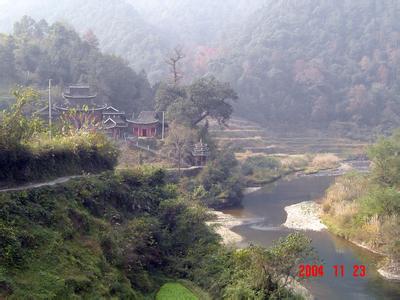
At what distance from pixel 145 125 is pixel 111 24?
73.9 m

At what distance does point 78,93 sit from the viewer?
5231 centimetres

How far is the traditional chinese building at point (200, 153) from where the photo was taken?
1918 inches

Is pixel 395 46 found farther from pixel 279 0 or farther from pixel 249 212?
pixel 249 212

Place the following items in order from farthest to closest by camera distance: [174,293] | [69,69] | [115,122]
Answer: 1. [69,69]
2. [115,122]
3. [174,293]

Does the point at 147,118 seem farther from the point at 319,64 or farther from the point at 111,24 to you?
the point at 111,24

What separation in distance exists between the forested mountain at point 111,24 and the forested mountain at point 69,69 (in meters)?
34.4

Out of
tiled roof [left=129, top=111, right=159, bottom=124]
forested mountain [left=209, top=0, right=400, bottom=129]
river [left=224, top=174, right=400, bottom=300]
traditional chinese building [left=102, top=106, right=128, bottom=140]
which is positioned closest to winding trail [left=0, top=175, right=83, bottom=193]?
river [left=224, top=174, right=400, bottom=300]

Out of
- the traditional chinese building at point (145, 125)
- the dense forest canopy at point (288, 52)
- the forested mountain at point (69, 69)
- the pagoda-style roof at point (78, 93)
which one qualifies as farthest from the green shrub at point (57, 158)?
the dense forest canopy at point (288, 52)

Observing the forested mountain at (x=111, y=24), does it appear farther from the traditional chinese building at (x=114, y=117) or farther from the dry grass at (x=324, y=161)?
the traditional chinese building at (x=114, y=117)

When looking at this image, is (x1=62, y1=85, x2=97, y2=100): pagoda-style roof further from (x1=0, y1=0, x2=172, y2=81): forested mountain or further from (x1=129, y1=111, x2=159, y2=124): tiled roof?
(x1=0, y1=0, x2=172, y2=81): forested mountain

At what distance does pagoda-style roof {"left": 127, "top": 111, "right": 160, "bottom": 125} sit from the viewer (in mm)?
52031

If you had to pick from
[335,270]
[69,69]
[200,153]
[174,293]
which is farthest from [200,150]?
[174,293]

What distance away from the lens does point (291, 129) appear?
283 feet

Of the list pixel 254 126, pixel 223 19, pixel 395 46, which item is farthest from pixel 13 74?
pixel 223 19
